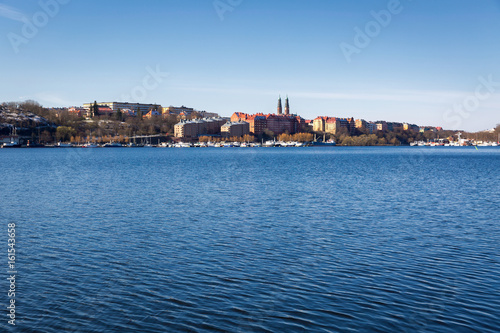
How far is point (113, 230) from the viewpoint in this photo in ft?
56.6

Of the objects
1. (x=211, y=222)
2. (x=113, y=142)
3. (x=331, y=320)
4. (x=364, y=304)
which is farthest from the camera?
(x=113, y=142)

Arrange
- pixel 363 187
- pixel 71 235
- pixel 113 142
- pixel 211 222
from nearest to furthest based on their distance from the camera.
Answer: pixel 71 235 < pixel 211 222 < pixel 363 187 < pixel 113 142

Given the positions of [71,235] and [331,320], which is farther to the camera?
[71,235]

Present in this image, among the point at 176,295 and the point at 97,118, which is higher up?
the point at 97,118

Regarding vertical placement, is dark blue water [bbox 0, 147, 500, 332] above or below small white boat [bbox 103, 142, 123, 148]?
below

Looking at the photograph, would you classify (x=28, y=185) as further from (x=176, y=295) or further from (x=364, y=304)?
(x=364, y=304)

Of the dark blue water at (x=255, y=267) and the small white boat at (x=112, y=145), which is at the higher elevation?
the small white boat at (x=112, y=145)

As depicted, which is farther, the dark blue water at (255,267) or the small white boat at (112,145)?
the small white boat at (112,145)

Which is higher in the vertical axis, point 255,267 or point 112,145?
point 112,145

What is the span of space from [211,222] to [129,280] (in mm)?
7558

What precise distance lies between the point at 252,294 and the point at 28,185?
1170 inches

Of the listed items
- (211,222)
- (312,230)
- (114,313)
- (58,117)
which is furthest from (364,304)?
(58,117)

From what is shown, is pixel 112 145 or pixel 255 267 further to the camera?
pixel 112 145

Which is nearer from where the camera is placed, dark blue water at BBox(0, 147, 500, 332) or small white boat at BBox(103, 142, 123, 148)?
dark blue water at BBox(0, 147, 500, 332)
